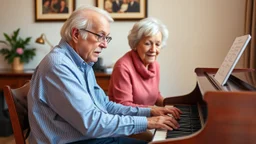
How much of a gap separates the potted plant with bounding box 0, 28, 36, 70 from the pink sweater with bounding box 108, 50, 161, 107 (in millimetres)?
1875

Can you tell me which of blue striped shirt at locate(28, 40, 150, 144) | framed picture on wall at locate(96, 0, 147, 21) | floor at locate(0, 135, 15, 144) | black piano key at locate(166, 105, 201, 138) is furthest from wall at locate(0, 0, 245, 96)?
blue striped shirt at locate(28, 40, 150, 144)

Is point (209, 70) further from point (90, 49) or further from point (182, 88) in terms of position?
point (182, 88)

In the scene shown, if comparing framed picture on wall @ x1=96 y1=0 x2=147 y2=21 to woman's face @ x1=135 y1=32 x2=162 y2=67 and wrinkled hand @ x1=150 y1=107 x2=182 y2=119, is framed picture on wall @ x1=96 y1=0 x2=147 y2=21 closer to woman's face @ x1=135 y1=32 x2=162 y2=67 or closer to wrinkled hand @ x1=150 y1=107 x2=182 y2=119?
woman's face @ x1=135 y1=32 x2=162 y2=67

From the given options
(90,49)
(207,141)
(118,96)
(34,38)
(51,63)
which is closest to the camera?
(207,141)

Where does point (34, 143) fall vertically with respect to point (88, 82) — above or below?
below

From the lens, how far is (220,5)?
3.43 metres

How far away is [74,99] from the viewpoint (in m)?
1.29

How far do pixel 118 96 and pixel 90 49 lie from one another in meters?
0.55

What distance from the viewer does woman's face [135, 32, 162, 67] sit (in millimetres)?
2166

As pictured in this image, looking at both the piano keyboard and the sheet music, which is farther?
the sheet music

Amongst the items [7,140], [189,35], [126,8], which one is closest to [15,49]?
[7,140]

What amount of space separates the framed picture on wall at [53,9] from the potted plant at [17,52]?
32cm

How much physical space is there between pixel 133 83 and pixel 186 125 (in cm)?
68

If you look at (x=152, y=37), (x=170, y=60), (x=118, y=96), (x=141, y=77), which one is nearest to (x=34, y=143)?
(x=118, y=96)
